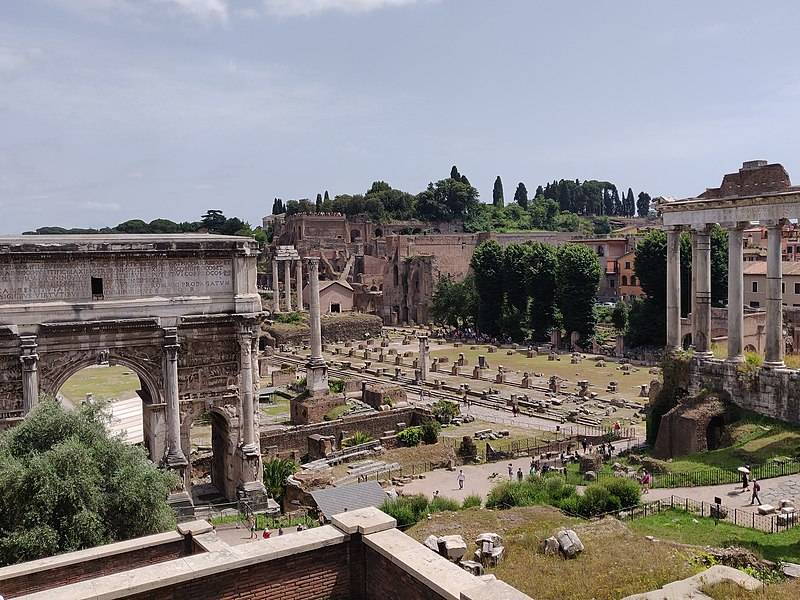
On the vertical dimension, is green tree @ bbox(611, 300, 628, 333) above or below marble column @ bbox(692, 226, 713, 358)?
below

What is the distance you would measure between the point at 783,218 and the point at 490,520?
13500 millimetres

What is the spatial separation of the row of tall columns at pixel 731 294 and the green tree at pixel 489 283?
35209 mm

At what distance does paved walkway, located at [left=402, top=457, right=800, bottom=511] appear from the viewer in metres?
17.1

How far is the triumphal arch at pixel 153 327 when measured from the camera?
18078 millimetres

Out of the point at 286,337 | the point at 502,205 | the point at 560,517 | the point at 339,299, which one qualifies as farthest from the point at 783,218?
the point at 502,205

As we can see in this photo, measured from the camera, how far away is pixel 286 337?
61719mm

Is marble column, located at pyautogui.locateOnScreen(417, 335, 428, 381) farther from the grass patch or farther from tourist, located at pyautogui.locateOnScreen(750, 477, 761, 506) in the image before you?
the grass patch

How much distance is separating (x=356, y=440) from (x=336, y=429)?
2.98 ft

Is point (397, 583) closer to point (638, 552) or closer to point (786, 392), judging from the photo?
point (638, 552)

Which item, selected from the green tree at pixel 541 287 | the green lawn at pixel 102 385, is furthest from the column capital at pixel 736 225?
the green tree at pixel 541 287

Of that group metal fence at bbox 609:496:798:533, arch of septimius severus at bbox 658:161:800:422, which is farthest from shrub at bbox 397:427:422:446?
metal fence at bbox 609:496:798:533

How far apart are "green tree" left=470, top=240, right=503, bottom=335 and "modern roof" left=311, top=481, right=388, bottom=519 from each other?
43503 mm

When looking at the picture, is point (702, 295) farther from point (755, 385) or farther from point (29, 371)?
point (29, 371)

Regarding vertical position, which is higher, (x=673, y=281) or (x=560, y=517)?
(x=673, y=281)
